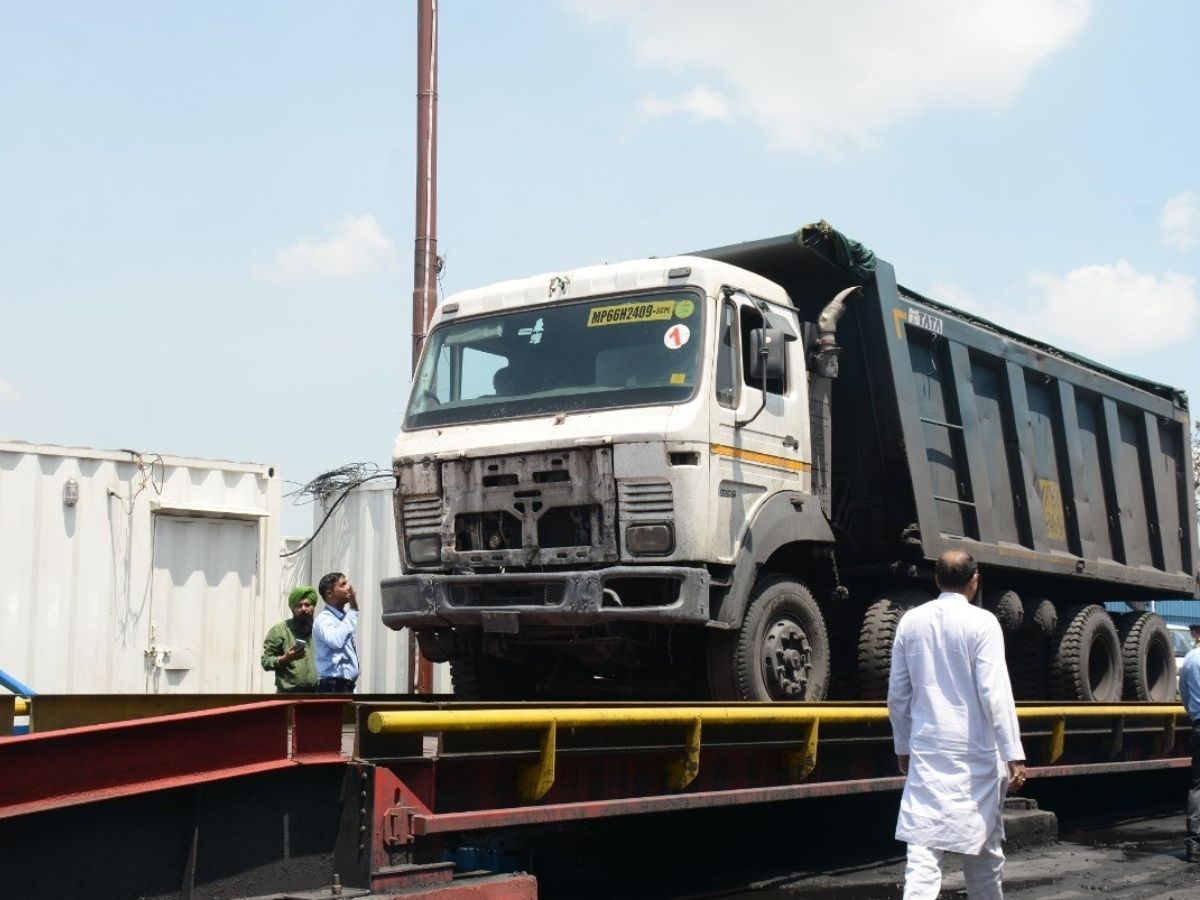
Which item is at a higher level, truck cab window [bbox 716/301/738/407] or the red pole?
the red pole

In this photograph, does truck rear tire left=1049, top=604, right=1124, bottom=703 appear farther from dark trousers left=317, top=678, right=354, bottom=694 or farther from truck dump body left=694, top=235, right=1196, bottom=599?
dark trousers left=317, top=678, right=354, bottom=694

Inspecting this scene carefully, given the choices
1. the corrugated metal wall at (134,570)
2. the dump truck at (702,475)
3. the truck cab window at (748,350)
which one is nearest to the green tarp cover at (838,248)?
the dump truck at (702,475)

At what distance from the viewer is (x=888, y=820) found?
8.93 m

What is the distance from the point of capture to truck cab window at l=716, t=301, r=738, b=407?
7738 mm

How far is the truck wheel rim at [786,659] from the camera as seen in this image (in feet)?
25.4

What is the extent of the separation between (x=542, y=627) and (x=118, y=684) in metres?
5.35

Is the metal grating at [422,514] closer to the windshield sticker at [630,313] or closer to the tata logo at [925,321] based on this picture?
the windshield sticker at [630,313]

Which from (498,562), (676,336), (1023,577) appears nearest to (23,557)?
(498,562)

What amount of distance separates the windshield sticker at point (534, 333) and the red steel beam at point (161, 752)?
3585 millimetres

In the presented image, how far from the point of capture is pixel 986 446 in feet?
33.4

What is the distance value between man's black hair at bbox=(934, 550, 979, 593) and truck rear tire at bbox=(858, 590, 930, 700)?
3272mm

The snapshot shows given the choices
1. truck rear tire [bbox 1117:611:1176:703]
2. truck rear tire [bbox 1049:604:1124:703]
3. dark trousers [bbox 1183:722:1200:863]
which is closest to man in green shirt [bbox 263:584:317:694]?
dark trousers [bbox 1183:722:1200:863]

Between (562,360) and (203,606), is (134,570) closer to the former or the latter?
(203,606)

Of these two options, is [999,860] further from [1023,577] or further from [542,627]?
[1023,577]
